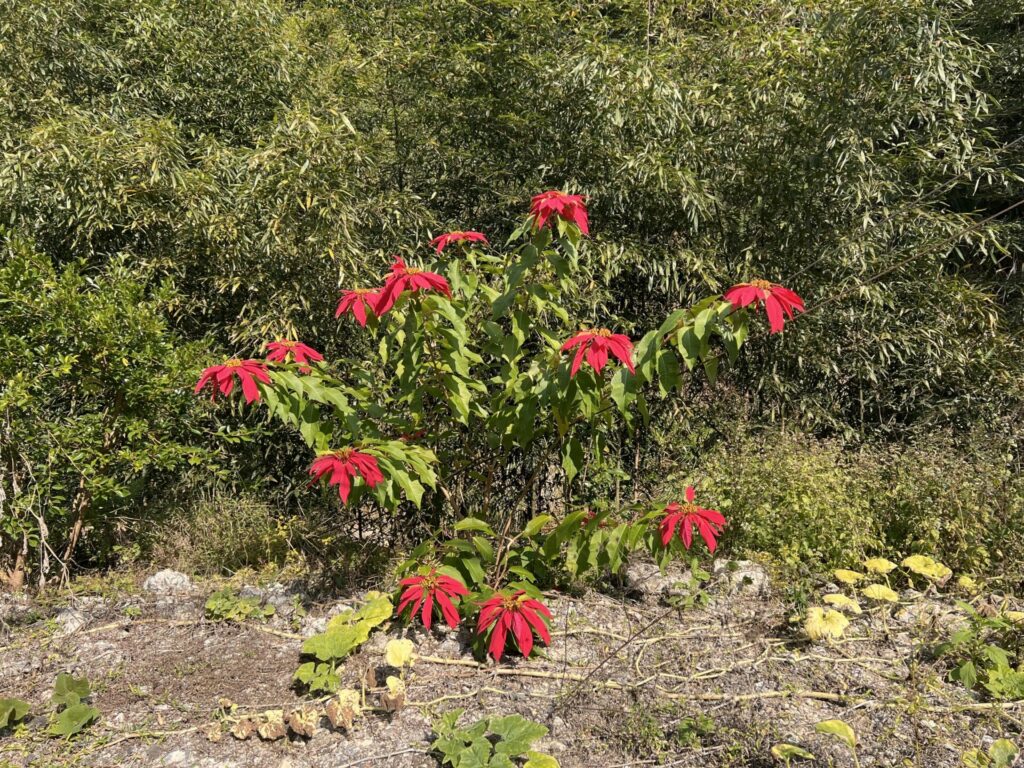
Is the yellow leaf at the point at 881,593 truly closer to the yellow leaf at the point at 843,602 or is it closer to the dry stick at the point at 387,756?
Result: the yellow leaf at the point at 843,602

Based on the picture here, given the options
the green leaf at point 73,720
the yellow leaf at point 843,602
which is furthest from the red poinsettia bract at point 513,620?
the green leaf at point 73,720

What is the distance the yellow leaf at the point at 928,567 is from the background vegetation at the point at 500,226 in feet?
0.57

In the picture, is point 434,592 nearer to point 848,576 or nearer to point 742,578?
point 742,578

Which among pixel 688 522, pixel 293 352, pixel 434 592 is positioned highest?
pixel 293 352

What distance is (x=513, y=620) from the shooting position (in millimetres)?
2004

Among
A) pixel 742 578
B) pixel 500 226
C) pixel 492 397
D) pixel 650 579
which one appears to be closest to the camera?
pixel 492 397

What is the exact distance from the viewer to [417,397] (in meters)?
2.27

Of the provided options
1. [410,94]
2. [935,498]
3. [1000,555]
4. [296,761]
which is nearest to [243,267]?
[410,94]

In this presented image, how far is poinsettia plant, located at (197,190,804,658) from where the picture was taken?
1857 mm

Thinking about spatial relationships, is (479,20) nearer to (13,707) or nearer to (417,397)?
(417,397)

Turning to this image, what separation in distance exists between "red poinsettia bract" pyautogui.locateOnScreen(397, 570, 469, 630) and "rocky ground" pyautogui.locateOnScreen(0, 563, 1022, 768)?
0.21 metres

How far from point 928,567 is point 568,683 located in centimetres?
126

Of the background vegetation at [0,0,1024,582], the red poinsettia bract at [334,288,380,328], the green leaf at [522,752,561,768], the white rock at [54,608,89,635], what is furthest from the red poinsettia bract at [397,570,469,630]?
the white rock at [54,608,89,635]

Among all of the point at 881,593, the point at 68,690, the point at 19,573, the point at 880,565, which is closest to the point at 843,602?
the point at 881,593
